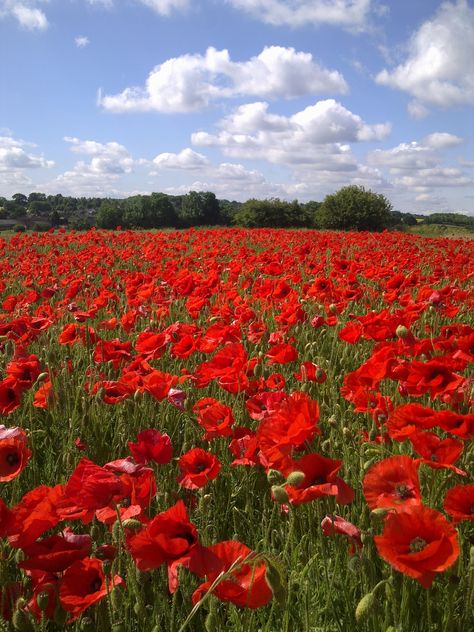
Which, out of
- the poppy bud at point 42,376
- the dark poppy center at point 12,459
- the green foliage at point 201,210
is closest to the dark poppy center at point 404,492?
the dark poppy center at point 12,459

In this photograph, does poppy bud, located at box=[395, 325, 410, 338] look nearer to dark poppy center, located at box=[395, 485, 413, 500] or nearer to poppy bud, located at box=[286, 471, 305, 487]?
dark poppy center, located at box=[395, 485, 413, 500]

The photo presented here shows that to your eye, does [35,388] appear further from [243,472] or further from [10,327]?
[243,472]

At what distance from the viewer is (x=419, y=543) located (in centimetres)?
101

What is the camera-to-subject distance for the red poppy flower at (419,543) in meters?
0.91

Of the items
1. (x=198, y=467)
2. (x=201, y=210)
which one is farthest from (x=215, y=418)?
(x=201, y=210)

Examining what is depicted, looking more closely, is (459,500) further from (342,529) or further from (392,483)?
(342,529)

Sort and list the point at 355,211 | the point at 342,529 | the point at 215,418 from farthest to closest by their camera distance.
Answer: the point at 355,211
the point at 215,418
the point at 342,529

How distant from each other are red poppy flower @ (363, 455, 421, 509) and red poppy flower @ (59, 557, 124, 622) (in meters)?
0.59

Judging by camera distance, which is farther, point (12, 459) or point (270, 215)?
Answer: point (270, 215)

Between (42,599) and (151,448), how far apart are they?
450 mm

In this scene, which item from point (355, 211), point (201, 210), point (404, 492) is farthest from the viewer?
point (201, 210)

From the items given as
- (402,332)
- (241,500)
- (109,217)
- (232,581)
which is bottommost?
(241,500)

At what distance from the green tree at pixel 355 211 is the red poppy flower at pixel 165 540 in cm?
4035

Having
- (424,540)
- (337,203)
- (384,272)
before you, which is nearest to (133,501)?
(424,540)
